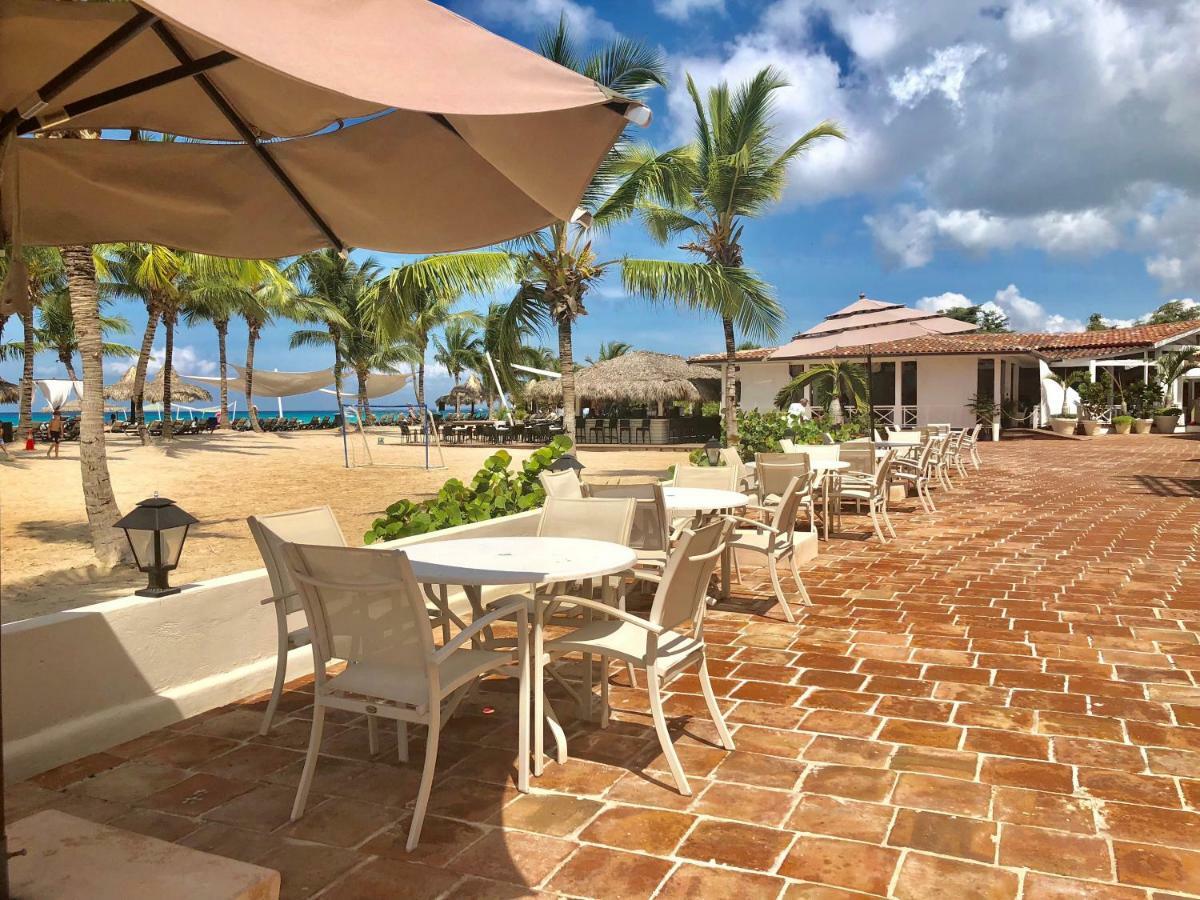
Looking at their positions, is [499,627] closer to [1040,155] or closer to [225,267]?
[225,267]

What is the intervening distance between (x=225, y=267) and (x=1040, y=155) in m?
32.1

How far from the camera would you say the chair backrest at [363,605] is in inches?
88.7

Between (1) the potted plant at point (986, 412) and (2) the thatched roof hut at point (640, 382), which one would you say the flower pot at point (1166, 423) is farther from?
(2) the thatched roof hut at point (640, 382)

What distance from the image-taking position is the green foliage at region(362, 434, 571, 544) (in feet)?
16.8

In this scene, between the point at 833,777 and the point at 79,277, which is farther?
the point at 79,277

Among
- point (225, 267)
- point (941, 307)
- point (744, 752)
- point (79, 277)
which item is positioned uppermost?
point (941, 307)

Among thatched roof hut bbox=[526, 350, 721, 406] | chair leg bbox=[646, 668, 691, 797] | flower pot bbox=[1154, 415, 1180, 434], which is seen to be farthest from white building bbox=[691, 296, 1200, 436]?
chair leg bbox=[646, 668, 691, 797]

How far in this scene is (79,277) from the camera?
7.21 m

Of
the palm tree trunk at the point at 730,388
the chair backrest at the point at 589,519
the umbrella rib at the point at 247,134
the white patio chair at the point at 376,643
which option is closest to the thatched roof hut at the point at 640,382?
the palm tree trunk at the point at 730,388

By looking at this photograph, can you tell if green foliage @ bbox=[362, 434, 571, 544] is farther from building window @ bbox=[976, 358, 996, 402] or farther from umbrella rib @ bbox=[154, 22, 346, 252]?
building window @ bbox=[976, 358, 996, 402]

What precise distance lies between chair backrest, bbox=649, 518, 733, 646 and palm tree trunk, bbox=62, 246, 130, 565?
618cm

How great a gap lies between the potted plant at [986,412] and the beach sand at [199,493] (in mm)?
8192

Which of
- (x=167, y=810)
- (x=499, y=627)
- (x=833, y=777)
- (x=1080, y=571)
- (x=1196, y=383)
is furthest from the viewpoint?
(x=1196, y=383)

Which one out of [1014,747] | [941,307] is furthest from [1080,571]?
[941,307]
